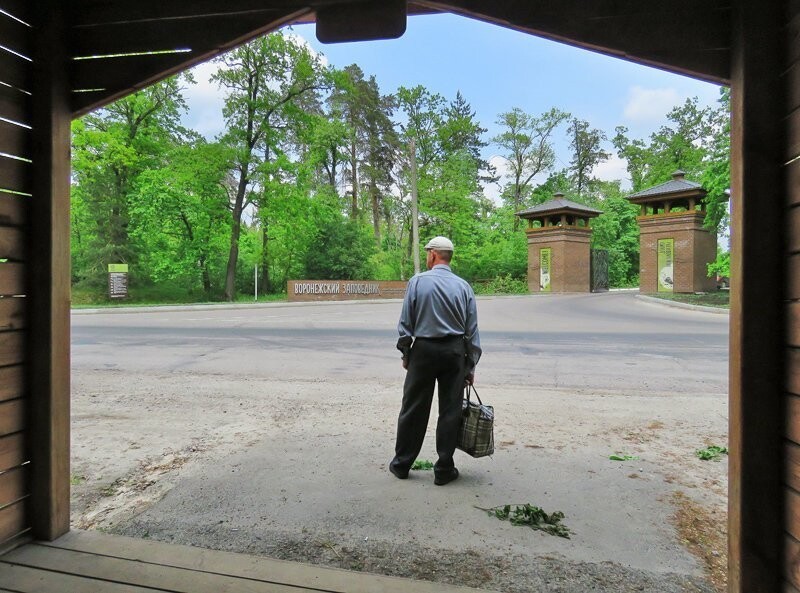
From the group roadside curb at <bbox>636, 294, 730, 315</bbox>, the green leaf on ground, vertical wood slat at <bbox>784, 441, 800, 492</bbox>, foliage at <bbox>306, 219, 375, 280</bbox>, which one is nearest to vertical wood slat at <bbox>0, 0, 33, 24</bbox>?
vertical wood slat at <bbox>784, 441, 800, 492</bbox>

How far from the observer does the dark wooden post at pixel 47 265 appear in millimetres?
2830

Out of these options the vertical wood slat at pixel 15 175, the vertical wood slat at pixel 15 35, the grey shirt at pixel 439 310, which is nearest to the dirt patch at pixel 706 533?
the grey shirt at pixel 439 310

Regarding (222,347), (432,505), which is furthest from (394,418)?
(222,347)

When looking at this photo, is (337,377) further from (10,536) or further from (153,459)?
(10,536)

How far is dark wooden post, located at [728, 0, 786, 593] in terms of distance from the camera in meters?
2.14

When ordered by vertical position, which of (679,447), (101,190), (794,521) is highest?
(101,190)

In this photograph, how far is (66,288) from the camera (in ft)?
9.81

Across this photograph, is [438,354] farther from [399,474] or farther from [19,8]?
[19,8]

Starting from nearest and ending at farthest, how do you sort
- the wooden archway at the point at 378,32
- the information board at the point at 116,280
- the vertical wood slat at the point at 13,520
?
1. the wooden archway at the point at 378,32
2. the vertical wood slat at the point at 13,520
3. the information board at the point at 116,280

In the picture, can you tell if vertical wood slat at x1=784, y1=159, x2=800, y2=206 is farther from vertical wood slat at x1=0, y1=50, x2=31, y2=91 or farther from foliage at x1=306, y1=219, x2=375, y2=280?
foliage at x1=306, y1=219, x2=375, y2=280

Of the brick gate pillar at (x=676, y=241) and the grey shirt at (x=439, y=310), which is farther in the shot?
the brick gate pillar at (x=676, y=241)

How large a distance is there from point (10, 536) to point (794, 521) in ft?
11.9

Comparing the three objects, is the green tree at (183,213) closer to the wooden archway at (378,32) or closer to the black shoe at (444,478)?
the wooden archway at (378,32)

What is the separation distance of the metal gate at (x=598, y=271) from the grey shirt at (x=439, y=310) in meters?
39.9
